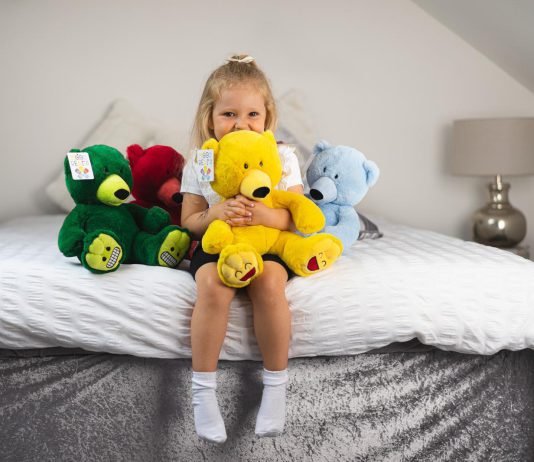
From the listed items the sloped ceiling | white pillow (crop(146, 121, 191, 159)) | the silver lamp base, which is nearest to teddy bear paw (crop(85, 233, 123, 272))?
white pillow (crop(146, 121, 191, 159))

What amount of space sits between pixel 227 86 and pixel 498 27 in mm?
1531

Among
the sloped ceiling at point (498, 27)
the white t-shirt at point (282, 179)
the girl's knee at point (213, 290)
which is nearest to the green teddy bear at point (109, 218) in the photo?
the white t-shirt at point (282, 179)

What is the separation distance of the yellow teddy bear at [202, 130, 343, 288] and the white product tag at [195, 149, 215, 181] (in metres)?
0.01

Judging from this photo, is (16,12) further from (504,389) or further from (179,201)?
(504,389)

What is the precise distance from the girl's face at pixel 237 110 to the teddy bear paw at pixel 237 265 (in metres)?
0.40

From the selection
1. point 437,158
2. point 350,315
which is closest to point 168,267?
point 350,315

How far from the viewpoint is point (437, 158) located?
3207 mm

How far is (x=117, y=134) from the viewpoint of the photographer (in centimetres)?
289

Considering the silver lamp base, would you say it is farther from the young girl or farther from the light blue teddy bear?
the young girl

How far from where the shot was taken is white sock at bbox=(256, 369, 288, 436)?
1.41 m

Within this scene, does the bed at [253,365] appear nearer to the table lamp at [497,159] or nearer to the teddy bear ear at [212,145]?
the teddy bear ear at [212,145]

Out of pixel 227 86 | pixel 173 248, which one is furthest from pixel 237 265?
pixel 227 86

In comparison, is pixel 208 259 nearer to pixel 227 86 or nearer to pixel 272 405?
pixel 272 405

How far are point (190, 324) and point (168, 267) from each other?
0.64ft
